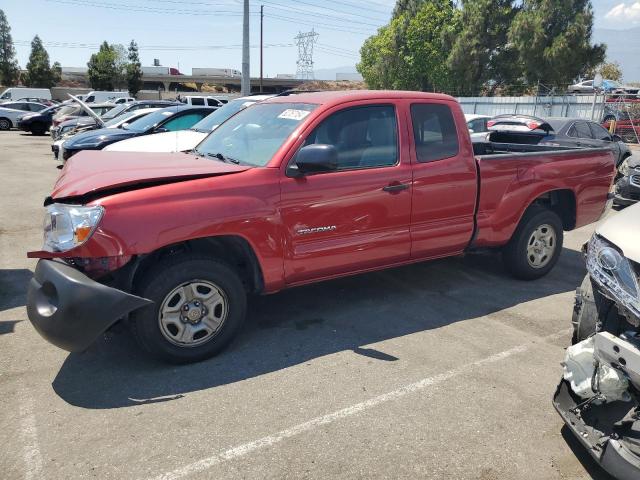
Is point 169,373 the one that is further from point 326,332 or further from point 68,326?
point 326,332

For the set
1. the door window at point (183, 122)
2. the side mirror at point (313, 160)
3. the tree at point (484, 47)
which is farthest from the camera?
the tree at point (484, 47)

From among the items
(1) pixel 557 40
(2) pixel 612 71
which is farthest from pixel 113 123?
(2) pixel 612 71

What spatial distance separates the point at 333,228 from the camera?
4188mm

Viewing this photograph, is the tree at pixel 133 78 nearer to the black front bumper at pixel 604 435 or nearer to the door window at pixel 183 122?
the door window at pixel 183 122

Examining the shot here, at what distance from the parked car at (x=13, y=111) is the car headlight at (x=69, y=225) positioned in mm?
28558

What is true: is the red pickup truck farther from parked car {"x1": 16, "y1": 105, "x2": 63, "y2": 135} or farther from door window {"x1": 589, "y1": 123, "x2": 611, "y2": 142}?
parked car {"x1": 16, "y1": 105, "x2": 63, "y2": 135}

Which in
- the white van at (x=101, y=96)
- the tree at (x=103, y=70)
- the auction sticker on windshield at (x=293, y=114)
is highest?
the tree at (x=103, y=70)

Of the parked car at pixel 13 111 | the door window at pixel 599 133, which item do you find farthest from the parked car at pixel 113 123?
the parked car at pixel 13 111

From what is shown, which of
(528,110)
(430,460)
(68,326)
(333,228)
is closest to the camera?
(430,460)

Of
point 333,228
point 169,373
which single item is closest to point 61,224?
point 169,373

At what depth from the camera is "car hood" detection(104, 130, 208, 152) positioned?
325 inches

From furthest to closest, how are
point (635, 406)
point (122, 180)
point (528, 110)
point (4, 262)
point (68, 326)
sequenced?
1. point (528, 110)
2. point (4, 262)
3. point (122, 180)
4. point (68, 326)
5. point (635, 406)

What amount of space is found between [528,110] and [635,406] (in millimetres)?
29320

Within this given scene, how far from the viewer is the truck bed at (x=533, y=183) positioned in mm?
5145
